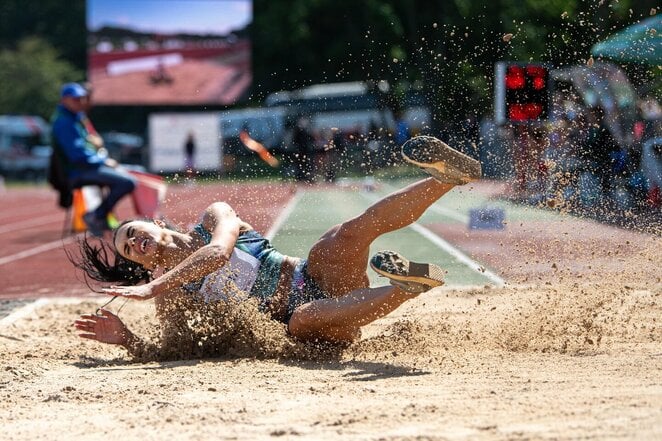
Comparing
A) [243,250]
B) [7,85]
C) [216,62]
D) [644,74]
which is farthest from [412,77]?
[243,250]

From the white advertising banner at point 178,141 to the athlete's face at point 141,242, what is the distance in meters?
32.8

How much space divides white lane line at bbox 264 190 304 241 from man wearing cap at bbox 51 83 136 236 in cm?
196

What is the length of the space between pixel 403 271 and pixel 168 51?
37.0 m

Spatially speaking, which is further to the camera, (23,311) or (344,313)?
(23,311)

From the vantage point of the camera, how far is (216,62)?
4053 cm

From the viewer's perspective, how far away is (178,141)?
129 feet

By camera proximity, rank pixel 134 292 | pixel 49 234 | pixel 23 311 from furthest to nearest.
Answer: pixel 49 234 < pixel 23 311 < pixel 134 292

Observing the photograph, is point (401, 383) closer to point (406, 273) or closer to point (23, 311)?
point (406, 273)

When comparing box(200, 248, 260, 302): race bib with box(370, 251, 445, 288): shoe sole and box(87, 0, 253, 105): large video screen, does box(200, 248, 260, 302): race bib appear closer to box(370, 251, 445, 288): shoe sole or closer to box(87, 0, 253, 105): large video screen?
box(370, 251, 445, 288): shoe sole

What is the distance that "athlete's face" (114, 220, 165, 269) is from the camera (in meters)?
5.88

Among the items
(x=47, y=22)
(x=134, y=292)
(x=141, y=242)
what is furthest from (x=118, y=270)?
(x=47, y=22)

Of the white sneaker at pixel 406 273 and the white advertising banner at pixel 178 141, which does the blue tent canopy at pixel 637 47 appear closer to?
the white sneaker at pixel 406 273

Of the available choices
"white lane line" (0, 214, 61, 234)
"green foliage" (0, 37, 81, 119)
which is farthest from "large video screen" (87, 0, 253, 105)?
"white lane line" (0, 214, 61, 234)

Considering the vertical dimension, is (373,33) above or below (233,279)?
above
